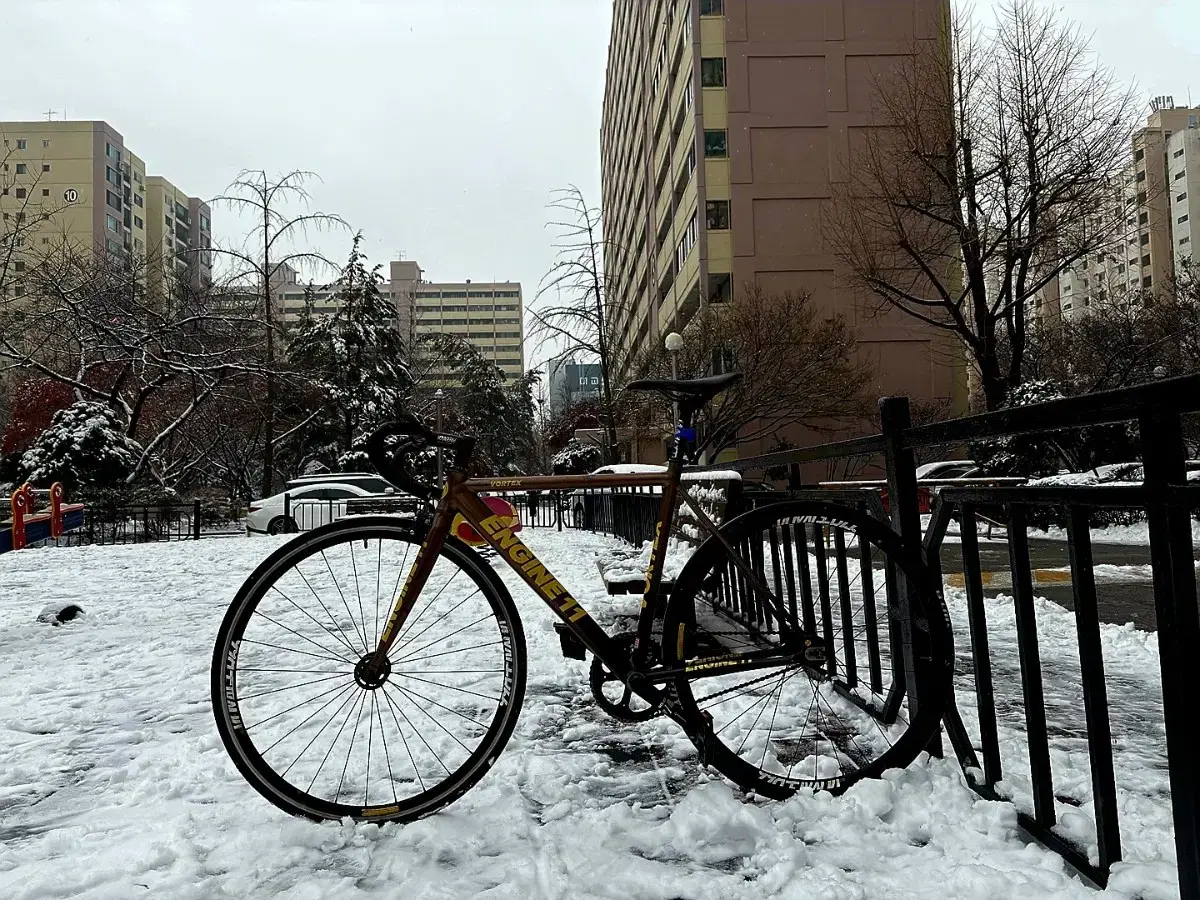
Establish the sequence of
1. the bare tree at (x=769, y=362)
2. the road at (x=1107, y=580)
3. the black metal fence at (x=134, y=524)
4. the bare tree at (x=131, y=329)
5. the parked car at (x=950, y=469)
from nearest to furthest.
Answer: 1. the road at (x=1107, y=580)
2. the bare tree at (x=131, y=329)
3. the parked car at (x=950, y=469)
4. the black metal fence at (x=134, y=524)
5. the bare tree at (x=769, y=362)

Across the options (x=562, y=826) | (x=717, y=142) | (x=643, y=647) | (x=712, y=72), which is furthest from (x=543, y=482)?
(x=712, y=72)

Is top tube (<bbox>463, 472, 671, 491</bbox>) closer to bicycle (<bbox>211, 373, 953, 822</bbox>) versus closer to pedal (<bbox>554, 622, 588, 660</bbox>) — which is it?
bicycle (<bbox>211, 373, 953, 822</bbox>)

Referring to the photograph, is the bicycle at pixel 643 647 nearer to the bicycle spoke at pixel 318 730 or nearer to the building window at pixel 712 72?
the bicycle spoke at pixel 318 730

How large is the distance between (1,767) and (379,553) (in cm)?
172

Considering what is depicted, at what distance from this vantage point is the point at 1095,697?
2.00 meters

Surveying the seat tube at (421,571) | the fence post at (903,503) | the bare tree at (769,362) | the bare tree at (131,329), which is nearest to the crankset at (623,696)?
the seat tube at (421,571)

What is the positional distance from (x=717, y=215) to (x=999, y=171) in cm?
1761

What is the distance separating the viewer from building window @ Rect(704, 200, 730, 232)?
1398 inches

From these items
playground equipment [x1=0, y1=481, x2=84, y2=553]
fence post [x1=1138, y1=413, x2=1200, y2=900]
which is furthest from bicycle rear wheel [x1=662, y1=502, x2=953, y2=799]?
playground equipment [x1=0, y1=481, x2=84, y2=553]

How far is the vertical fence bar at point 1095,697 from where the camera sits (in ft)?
6.46

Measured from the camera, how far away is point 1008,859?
214 centimetres

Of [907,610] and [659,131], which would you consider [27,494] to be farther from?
[659,131]

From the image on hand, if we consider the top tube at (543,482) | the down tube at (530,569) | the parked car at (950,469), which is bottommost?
the down tube at (530,569)

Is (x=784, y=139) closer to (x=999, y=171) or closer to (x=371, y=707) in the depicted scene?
(x=999, y=171)
